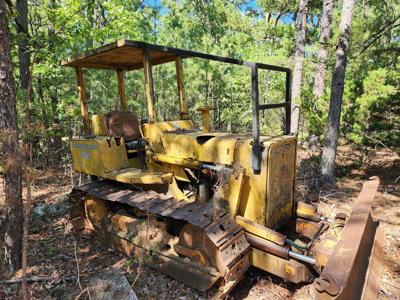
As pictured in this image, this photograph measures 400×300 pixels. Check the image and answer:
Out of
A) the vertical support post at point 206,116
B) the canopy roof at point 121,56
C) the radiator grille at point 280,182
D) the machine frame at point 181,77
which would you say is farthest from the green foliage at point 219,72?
the radiator grille at point 280,182

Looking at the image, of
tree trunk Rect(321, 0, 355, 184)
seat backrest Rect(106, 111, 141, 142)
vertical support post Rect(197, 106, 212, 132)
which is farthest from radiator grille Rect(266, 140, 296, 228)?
tree trunk Rect(321, 0, 355, 184)

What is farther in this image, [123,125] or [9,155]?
[123,125]

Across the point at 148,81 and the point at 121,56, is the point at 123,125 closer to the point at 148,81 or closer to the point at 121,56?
the point at 121,56

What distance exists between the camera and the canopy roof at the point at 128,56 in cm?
404

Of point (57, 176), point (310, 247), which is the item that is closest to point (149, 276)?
point (310, 247)

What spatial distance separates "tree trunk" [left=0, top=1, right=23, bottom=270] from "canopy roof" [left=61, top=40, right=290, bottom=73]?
1.13 metres

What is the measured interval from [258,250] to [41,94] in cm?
1016

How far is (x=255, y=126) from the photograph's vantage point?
143 inches

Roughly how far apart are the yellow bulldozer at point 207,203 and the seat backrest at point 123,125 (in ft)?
0.06

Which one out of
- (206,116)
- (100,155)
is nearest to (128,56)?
(100,155)

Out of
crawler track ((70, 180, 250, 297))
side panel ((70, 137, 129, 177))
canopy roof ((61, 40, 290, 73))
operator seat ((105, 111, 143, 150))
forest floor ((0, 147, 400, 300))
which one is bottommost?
forest floor ((0, 147, 400, 300))

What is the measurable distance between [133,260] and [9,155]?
2.09m

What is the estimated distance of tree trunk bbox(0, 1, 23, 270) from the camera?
3781 millimetres

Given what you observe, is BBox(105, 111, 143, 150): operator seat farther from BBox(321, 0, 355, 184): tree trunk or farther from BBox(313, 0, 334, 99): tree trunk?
BBox(313, 0, 334, 99): tree trunk
